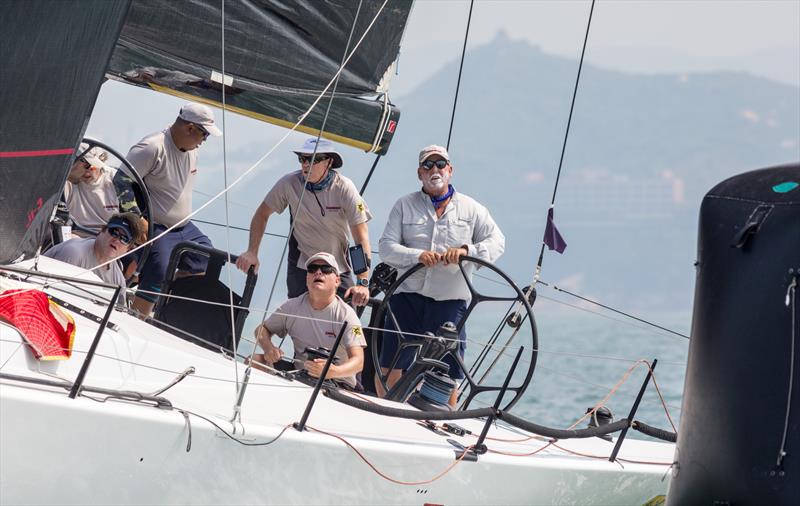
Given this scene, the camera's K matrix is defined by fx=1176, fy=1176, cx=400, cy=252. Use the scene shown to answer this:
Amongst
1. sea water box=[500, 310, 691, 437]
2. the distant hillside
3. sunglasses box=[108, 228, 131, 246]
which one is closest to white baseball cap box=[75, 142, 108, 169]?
sunglasses box=[108, 228, 131, 246]

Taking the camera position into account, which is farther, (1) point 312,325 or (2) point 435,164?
(2) point 435,164

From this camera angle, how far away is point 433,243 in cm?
475

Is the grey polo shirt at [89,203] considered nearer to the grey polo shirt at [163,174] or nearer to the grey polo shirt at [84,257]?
the grey polo shirt at [163,174]

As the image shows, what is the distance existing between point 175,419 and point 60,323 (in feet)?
1.57

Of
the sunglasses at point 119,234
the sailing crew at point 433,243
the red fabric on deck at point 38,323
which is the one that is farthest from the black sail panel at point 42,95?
the sailing crew at point 433,243

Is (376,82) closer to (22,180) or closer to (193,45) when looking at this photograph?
(193,45)

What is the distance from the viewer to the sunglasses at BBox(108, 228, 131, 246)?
4.39 meters

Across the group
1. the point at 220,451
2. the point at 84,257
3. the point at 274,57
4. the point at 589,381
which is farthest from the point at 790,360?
the point at 589,381

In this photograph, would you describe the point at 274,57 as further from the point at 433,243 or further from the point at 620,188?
the point at 620,188

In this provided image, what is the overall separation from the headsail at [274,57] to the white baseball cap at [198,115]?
0.05 meters

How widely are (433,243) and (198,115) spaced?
3.78ft

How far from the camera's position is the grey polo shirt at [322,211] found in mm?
4789

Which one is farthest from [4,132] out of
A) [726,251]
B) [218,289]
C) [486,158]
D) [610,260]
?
[486,158]

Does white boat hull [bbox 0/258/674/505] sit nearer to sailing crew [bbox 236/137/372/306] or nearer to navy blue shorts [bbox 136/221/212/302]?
navy blue shorts [bbox 136/221/212/302]
